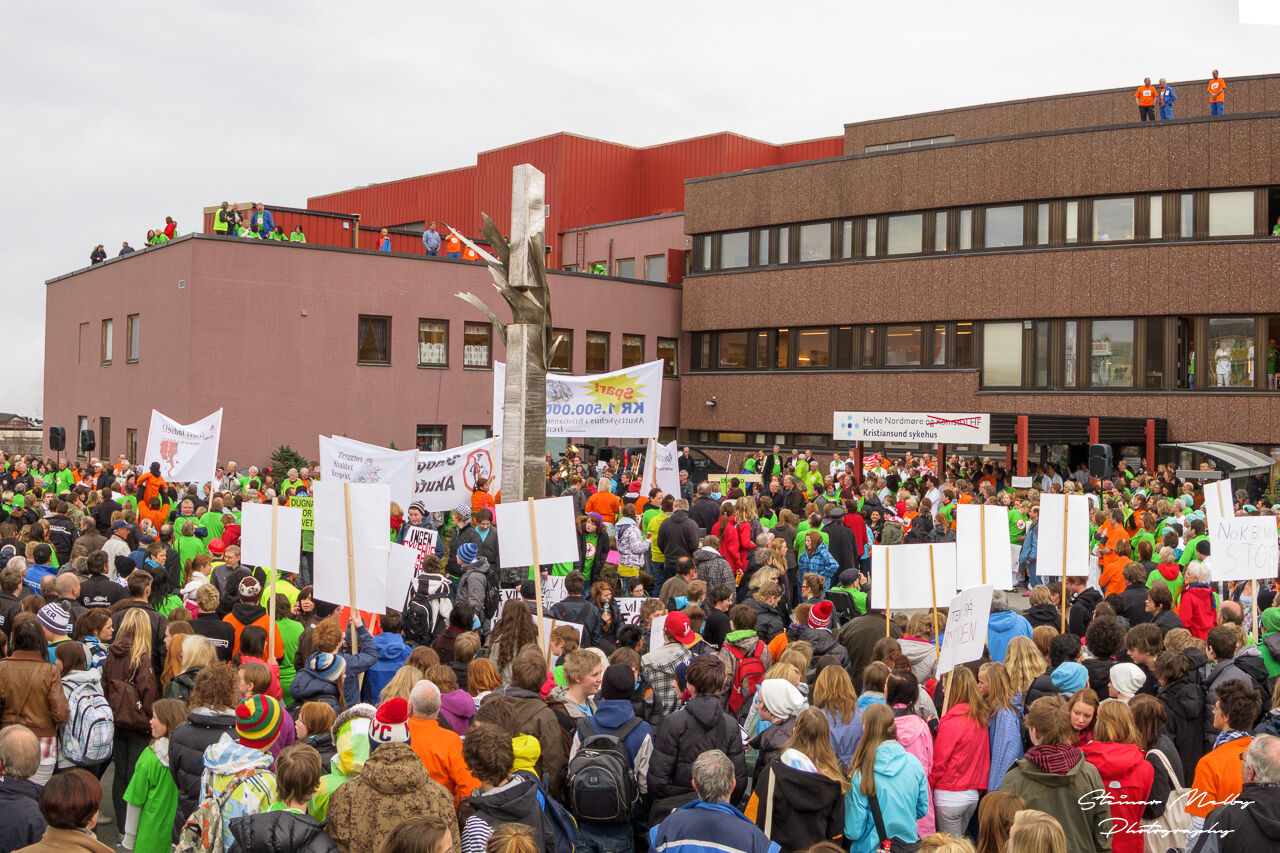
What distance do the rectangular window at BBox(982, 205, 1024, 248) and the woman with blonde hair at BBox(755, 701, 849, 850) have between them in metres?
31.2

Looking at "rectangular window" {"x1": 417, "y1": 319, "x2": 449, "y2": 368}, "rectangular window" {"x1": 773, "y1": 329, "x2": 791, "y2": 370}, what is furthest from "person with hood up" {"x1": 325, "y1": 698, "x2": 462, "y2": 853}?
"rectangular window" {"x1": 773, "y1": 329, "x2": 791, "y2": 370}

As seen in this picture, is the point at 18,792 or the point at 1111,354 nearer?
the point at 18,792

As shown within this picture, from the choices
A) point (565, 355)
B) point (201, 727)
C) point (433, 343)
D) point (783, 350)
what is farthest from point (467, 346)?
point (201, 727)

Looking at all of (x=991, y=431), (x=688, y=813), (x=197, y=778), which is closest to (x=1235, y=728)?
(x=688, y=813)

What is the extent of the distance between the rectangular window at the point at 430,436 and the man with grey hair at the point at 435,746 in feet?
97.3

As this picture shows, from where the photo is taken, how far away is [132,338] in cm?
3497

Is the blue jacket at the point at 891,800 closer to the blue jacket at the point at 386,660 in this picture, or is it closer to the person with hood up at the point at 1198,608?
the blue jacket at the point at 386,660

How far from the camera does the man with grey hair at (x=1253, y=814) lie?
16.8ft

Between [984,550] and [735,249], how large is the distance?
103 ft

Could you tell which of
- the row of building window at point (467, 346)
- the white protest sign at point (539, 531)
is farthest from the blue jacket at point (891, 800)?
the row of building window at point (467, 346)

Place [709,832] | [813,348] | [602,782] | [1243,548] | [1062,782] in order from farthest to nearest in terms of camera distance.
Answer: [813,348], [1243,548], [602,782], [1062,782], [709,832]

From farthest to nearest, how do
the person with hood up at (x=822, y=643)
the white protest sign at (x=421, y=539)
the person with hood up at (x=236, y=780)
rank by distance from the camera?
the white protest sign at (x=421, y=539) < the person with hood up at (x=822, y=643) < the person with hood up at (x=236, y=780)

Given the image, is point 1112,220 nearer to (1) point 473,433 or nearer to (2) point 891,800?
(1) point 473,433

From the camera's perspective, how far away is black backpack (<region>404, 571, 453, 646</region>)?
10.3 meters
